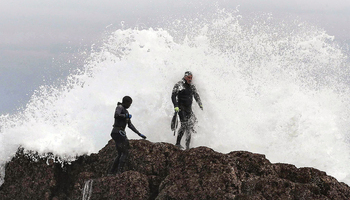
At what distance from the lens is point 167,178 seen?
7.05 metres

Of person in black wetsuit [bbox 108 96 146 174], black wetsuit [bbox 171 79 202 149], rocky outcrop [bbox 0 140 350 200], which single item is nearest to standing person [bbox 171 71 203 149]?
black wetsuit [bbox 171 79 202 149]

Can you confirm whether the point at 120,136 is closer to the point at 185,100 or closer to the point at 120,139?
the point at 120,139

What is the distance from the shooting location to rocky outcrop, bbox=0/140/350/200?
630 centimetres

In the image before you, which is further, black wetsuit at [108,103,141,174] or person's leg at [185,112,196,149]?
person's leg at [185,112,196,149]

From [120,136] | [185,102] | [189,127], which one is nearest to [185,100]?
[185,102]

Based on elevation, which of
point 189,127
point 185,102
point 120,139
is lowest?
point 120,139

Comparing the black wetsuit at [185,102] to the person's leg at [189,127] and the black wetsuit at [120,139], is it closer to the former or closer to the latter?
the person's leg at [189,127]

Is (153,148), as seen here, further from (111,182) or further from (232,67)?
(232,67)

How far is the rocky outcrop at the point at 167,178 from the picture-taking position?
6.30 meters

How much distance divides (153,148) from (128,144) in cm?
62

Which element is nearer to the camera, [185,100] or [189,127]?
[189,127]

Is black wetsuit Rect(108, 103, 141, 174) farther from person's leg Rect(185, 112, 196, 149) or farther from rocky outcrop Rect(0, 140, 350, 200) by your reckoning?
person's leg Rect(185, 112, 196, 149)

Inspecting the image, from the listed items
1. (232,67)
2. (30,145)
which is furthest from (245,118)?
(30,145)

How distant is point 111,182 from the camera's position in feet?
24.1
